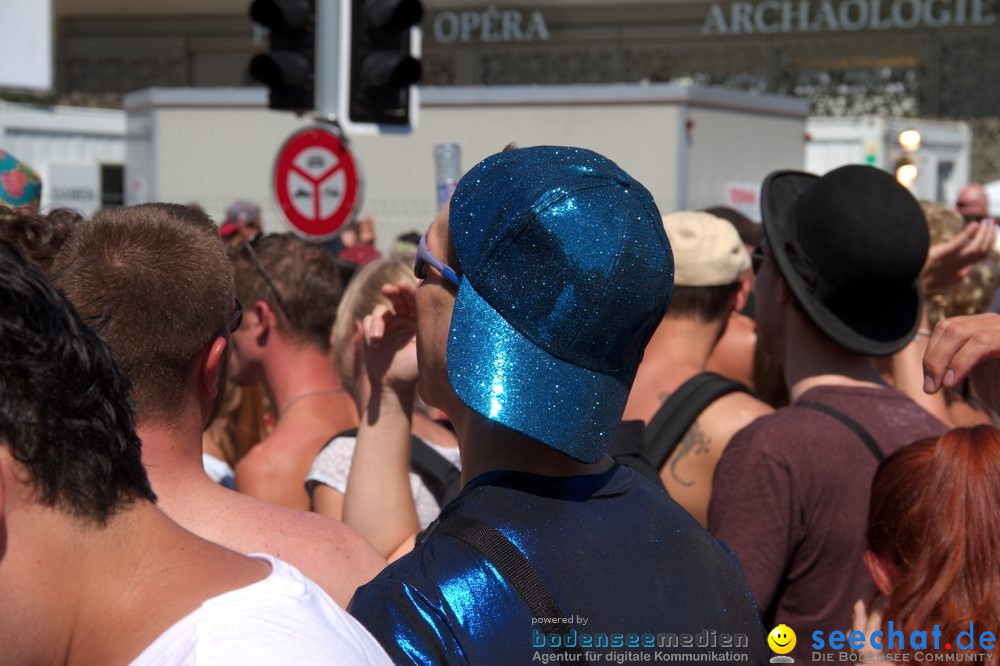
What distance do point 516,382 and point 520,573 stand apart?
0.26m

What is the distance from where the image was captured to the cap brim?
1.65 metres

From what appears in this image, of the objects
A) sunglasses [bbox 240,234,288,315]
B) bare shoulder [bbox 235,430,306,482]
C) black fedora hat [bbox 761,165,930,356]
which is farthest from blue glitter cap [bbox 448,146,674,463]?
sunglasses [bbox 240,234,288,315]

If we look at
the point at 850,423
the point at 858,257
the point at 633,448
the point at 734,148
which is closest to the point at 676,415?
the point at 633,448

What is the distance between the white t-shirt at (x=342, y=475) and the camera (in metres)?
3.22

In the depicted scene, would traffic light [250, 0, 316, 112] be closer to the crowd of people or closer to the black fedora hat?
the crowd of people

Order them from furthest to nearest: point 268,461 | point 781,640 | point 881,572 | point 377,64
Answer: point 377,64 < point 268,461 < point 781,640 < point 881,572

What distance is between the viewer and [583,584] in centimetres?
160

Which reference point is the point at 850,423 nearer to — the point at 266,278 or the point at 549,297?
the point at 549,297

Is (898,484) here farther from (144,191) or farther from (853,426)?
(144,191)

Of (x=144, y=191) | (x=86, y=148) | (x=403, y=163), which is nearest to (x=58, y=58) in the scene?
(x=86, y=148)

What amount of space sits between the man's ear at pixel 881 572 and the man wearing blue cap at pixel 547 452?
0.65 metres

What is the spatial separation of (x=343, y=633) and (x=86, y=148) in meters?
15.9

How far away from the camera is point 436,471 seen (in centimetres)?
327

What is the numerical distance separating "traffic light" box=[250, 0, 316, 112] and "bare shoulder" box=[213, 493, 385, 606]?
5301 mm
